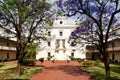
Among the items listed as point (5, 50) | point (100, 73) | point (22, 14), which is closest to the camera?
point (22, 14)

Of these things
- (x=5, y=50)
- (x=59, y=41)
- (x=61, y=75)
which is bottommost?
(x=61, y=75)

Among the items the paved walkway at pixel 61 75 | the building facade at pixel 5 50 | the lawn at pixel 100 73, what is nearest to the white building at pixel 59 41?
the building facade at pixel 5 50

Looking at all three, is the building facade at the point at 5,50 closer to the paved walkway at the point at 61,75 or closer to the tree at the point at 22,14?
the paved walkway at the point at 61,75

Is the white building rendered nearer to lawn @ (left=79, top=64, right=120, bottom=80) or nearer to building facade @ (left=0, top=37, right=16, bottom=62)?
building facade @ (left=0, top=37, right=16, bottom=62)

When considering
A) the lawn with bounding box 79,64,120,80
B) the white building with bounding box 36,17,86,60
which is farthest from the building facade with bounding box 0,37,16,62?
the lawn with bounding box 79,64,120,80

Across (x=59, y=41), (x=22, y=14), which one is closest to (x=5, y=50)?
(x=59, y=41)

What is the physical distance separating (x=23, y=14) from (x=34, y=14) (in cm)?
173

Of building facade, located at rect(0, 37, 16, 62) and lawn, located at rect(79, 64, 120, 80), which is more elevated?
building facade, located at rect(0, 37, 16, 62)

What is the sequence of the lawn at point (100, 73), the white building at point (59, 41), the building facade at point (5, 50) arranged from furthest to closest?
the white building at point (59, 41) → the building facade at point (5, 50) → the lawn at point (100, 73)

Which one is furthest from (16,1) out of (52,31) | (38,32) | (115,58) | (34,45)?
(52,31)

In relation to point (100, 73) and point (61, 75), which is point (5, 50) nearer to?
point (61, 75)

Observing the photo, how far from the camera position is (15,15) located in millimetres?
23609

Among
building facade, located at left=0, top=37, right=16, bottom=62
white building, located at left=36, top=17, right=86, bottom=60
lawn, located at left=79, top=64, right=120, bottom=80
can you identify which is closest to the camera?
lawn, located at left=79, top=64, right=120, bottom=80

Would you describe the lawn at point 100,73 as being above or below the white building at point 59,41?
below
